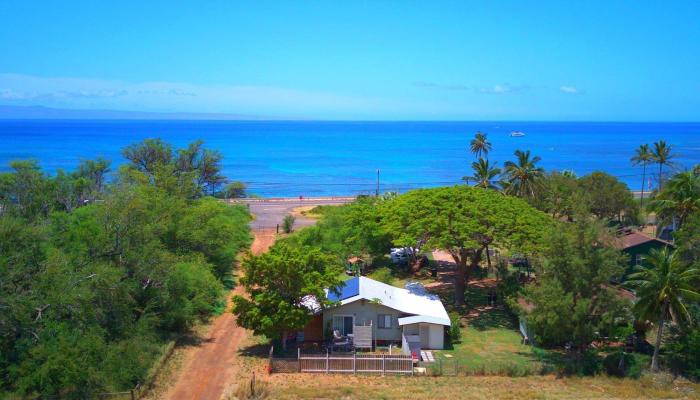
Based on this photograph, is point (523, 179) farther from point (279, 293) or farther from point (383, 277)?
point (279, 293)

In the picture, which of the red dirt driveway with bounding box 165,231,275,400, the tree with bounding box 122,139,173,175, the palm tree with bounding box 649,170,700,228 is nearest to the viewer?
the red dirt driveway with bounding box 165,231,275,400

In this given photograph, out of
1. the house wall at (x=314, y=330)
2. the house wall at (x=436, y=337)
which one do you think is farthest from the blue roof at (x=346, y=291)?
the house wall at (x=436, y=337)

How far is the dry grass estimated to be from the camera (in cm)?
2139

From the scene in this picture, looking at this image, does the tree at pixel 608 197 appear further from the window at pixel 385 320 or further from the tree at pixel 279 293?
the tree at pixel 279 293

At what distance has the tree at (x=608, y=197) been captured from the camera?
173 ft

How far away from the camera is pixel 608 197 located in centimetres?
5272

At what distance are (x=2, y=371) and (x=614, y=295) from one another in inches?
→ 895

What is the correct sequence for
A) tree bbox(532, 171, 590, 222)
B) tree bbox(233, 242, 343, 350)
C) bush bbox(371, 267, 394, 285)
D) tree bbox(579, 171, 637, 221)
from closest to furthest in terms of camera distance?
tree bbox(233, 242, 343, 350)
bush bbox(371, 267, 394, 285)
tree bbox(532, 171, 590, 222)
tree bbox(579, 171, 637, 221)

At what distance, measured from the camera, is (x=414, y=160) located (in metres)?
179

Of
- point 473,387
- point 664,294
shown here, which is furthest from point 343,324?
point 664,294

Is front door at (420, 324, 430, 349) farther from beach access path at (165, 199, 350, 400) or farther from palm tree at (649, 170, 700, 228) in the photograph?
palm tree at (649, 170, 700, 228)

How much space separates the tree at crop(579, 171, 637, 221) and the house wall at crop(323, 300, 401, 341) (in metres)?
31.5

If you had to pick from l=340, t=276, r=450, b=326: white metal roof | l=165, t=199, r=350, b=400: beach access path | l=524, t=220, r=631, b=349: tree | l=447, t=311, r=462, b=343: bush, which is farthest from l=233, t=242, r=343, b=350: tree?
l=524, t=220, r=631, b=349: tree

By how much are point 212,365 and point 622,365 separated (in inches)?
674
